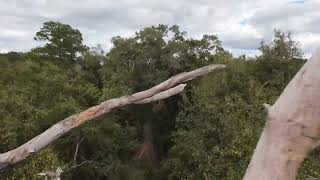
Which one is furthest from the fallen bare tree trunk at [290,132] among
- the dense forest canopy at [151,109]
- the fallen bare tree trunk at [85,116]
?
the dense forest canopy at [151,109]

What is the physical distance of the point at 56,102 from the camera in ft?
74.1

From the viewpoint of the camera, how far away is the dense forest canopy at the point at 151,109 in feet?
59.3

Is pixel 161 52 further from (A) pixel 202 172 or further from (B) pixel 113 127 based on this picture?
(A) pixel 202 172

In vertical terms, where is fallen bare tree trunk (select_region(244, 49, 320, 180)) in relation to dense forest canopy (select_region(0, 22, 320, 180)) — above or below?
above

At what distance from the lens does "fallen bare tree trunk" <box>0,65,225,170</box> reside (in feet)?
17.0

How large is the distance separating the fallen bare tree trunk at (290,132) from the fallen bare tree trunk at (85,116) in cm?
398

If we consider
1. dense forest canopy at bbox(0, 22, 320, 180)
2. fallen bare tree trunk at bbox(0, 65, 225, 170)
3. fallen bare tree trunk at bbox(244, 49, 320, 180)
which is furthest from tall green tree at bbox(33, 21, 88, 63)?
fallen bare tree trunk at bbox(244, 49, 320, 180)

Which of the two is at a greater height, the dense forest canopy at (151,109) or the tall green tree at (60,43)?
the tall green tree at (60,43)

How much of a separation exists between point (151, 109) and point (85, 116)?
21484 mm

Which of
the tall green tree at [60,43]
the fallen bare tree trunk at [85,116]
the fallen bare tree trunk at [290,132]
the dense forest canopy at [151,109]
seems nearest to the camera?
the fallen bare tree trunk at [290,132]

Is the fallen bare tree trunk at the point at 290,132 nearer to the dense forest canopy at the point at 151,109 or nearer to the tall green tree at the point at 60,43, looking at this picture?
the dense forest canopy at the point at 151,109

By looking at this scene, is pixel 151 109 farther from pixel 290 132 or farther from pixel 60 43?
pixel 290 132

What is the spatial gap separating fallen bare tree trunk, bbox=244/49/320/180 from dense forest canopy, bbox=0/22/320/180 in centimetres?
1242

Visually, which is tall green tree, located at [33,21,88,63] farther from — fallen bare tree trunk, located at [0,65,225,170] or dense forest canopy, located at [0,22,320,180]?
fallen bare tree trunk, located at [0,65,225,170]
